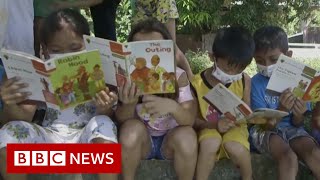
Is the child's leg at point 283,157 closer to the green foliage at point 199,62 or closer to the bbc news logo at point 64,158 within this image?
the bbc news logo at point 64,158

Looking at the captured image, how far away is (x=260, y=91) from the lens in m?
3.17

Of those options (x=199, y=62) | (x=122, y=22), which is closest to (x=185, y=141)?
(x=199, y=62)

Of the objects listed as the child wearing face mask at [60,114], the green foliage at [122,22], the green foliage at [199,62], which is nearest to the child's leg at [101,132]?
the child wearing face mask at [60,114]

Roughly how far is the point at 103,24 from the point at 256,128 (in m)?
1.41

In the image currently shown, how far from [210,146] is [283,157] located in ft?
1.53

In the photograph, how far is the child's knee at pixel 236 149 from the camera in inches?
111

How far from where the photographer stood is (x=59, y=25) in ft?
9.50

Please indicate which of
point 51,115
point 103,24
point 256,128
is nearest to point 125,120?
point 51,115

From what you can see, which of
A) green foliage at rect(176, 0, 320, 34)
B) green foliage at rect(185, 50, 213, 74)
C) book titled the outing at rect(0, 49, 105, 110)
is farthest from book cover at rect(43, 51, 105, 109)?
green foliage at rect(176, 0, 320, 34)

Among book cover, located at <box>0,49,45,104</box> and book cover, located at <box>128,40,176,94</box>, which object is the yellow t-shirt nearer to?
book cover, located at <box>128,40,176,94</box>

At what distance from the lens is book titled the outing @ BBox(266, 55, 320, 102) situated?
276 centimetres

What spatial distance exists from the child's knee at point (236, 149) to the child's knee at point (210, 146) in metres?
0.06

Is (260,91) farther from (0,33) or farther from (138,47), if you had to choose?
(0,33)

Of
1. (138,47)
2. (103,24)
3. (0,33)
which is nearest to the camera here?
(138,47)
